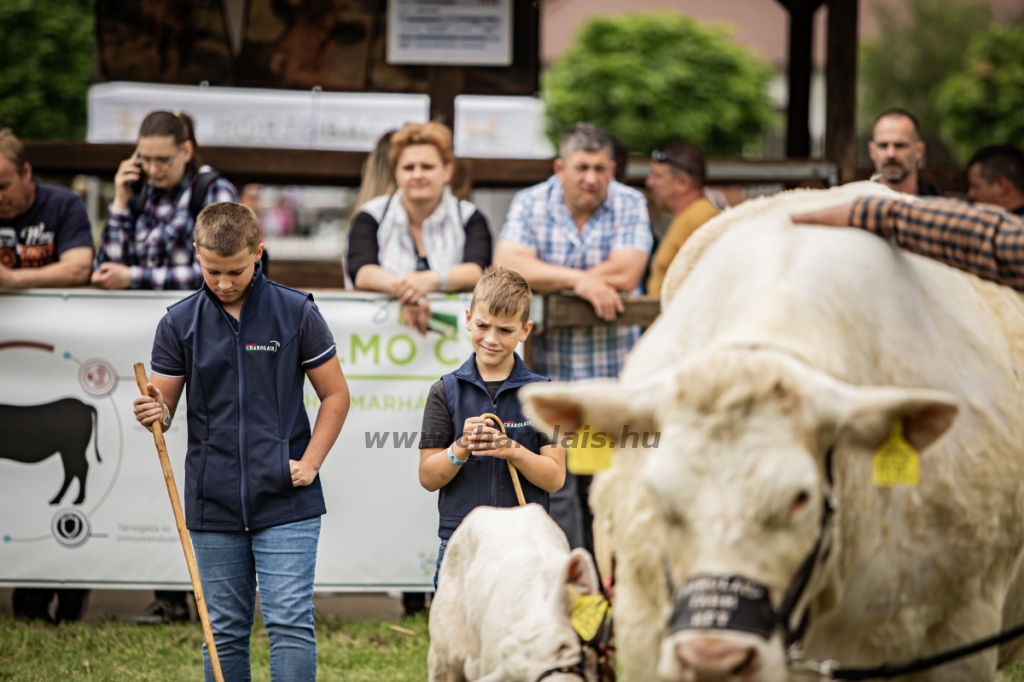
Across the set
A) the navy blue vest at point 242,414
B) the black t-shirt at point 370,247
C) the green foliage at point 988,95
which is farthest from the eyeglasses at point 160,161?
the green foliage at point 988,95

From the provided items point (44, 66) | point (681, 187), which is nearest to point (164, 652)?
point (681, 187)

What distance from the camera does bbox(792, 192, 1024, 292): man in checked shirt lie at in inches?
128

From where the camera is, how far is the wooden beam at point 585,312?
572cm

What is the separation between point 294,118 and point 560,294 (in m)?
5.77

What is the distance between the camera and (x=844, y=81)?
7.63 m

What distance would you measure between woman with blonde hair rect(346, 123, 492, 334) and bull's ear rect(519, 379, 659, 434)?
295cm

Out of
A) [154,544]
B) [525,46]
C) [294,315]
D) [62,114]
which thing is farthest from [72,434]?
[62,114]

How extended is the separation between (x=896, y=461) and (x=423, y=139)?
3680mm

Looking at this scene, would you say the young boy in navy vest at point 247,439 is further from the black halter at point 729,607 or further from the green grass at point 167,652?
the black halter at point 729,607

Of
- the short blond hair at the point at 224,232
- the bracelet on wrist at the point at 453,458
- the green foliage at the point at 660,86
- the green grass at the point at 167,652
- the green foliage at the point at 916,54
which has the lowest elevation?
the green grass at the point at 167,652

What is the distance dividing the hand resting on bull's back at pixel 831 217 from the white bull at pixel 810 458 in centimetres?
7

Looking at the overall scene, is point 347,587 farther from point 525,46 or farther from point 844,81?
point 844,81

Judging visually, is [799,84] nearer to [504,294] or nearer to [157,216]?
[157,216]

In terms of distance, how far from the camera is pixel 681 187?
272 inches
